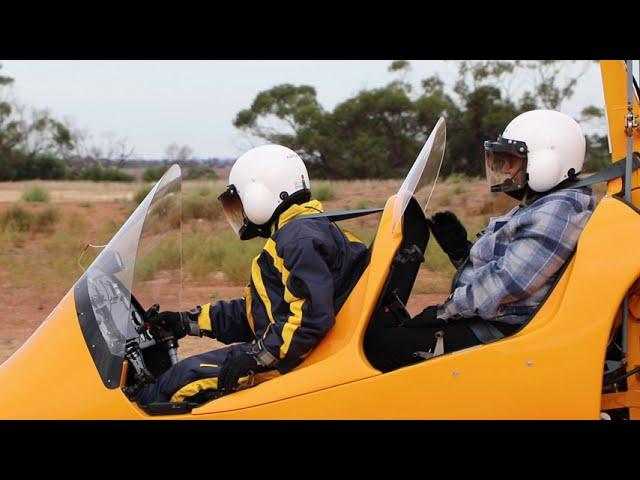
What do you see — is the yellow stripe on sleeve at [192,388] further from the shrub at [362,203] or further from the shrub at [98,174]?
the shrub at [98,174]

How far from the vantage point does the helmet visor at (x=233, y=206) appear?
4.41 metres

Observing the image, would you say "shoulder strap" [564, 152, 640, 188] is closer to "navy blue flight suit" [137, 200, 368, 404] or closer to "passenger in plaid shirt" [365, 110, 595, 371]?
"passenger in plaid shirt" [365, 110, 595, 371]

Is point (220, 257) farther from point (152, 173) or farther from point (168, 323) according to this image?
point (152, 173)

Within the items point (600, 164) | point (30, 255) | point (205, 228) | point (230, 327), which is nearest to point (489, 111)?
point (600, 164)

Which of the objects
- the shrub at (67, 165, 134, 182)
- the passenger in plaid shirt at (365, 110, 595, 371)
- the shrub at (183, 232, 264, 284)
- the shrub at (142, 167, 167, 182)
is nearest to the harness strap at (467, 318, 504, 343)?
the passenger in plaid shirt at (365, 110, 595, 371)

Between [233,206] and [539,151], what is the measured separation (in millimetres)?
1470

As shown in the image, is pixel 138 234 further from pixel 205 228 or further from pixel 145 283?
pixel 205 228

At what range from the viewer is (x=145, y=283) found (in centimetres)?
450

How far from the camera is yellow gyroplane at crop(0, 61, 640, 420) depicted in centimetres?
371

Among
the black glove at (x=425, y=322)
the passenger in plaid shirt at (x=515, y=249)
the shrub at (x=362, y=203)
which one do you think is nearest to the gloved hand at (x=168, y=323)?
the passenger in plaid shirt at (x=515, y=249)

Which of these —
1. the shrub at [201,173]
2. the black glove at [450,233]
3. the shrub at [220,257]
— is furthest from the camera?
the shrub at [201,173]

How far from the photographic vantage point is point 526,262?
3959 millimetres

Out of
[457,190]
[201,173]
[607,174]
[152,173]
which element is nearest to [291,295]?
[607,174]

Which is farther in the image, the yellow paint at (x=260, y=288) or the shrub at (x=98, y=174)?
the shrub at (x=98, y=174)
